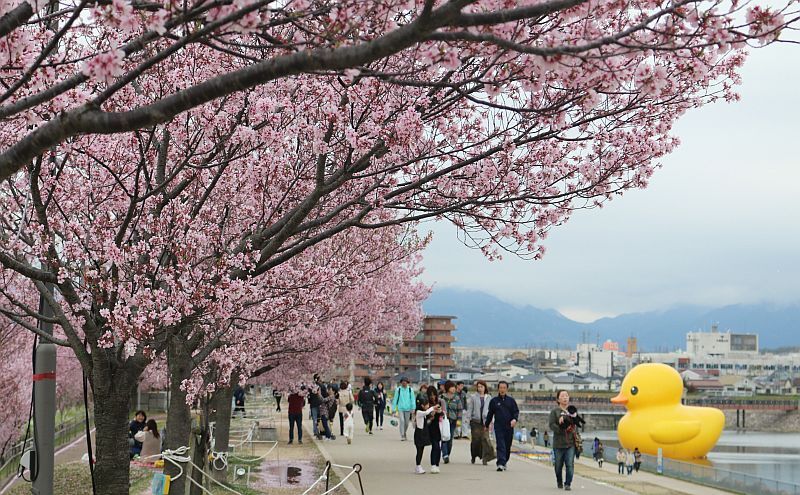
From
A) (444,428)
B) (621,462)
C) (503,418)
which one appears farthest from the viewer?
(621,462)

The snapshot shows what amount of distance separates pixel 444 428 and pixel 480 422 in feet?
2.71

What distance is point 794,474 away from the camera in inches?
1601

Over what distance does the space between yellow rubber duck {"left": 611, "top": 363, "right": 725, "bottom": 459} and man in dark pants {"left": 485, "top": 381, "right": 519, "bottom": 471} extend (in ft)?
43.3

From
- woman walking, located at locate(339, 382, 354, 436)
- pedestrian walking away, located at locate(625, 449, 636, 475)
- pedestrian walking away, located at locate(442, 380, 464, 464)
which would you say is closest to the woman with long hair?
pedestrian walking away, located at locate(442, 380, 464, 464)

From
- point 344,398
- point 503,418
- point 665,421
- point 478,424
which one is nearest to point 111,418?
point 503,418

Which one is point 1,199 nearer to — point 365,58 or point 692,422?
point 365,58

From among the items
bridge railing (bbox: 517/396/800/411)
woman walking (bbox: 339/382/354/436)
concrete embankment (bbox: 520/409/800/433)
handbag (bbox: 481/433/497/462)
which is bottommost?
concrete embankment (bbox: 520/409/800/433)

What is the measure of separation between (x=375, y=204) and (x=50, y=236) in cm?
326

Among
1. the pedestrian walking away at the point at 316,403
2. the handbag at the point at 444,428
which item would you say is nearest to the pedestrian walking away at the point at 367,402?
the pedestrian walking away at the point at 316,403

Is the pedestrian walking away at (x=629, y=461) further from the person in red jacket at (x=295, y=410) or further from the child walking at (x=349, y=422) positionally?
the person in red jacket at (x=295, y=410)

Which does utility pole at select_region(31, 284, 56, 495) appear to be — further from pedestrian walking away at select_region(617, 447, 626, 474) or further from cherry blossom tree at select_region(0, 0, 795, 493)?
pedestrian walking away at select_region(617, 447, 626, 474)

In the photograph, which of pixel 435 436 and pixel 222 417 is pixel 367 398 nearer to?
pixel 222 417

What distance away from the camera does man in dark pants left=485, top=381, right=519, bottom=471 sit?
1738cm

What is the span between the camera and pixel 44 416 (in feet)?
33.0
